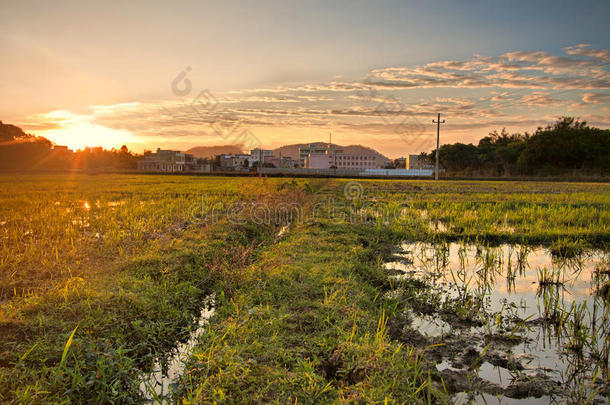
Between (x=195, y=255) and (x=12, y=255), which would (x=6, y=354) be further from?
(x=12, y=255)

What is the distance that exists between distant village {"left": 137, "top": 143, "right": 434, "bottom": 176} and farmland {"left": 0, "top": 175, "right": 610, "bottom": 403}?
60.9 m

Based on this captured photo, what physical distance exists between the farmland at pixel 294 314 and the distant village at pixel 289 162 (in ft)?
200

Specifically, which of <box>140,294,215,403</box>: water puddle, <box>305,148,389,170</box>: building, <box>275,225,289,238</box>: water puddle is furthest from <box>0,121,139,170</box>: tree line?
<box>305,148,389,170</box>: building

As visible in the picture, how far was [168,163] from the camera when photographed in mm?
96062

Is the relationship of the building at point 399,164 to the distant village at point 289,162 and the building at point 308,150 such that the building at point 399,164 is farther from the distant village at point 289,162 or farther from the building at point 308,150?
the building at point 308,150

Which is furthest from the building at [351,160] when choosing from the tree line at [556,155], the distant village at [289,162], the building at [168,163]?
the tree line at [556,155]

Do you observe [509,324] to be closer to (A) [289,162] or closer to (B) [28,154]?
(B) [28,154]

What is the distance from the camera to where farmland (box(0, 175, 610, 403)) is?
258 centimetres

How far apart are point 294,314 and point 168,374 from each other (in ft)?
4.22

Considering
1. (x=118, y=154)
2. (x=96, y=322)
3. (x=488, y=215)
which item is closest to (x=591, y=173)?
(x=488, y=215)

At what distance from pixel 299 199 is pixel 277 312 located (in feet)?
36.0

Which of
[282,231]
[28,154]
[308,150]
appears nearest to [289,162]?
[308,150]

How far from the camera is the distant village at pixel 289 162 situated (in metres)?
87.4

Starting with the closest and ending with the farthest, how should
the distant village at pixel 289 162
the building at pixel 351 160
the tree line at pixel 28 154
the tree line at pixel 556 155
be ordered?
the tree line at pixel 556 155
the tree line at pixel 28 154
the distant village at pixel 289 162
the building at pixel 351 160
